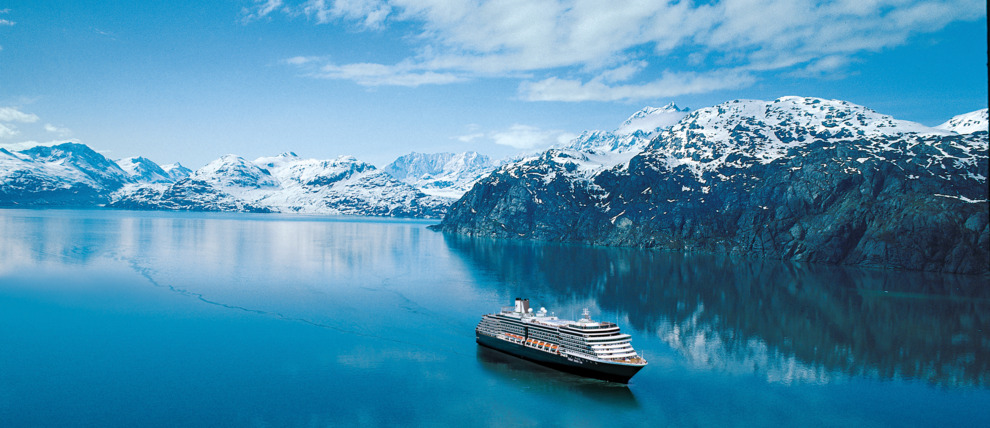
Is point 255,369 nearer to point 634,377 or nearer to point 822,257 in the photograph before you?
point 634,377

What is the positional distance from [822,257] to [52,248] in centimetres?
21831

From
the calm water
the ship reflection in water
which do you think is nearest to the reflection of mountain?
the calm water

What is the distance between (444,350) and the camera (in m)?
67.7

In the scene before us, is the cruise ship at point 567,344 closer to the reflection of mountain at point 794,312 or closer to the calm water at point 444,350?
the calm water at point 444,350

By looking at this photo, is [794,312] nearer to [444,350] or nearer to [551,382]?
[551,382]

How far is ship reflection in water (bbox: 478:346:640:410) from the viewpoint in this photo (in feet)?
175

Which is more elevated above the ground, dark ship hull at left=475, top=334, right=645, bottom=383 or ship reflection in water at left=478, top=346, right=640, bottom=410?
dark ship hull at left=475, top=334, right=645, bottom=383

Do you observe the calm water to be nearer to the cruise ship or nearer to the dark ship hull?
the dark ship hull

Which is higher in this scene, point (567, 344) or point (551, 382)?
point (567, 344)

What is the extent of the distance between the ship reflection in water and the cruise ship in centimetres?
85

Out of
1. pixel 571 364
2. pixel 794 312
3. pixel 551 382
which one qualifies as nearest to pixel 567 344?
pixel 571 364

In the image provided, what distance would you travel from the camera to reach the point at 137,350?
64125 millimetres

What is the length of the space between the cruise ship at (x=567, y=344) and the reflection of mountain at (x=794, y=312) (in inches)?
484

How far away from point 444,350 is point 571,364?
1608 centimetres
